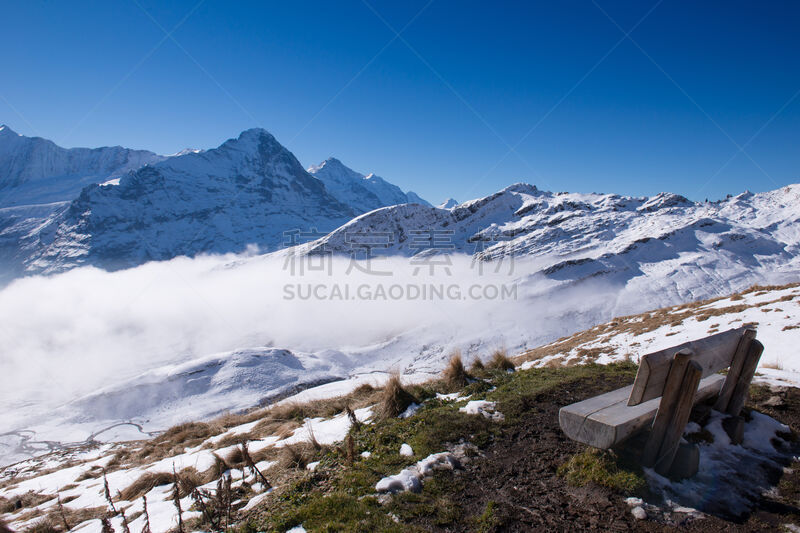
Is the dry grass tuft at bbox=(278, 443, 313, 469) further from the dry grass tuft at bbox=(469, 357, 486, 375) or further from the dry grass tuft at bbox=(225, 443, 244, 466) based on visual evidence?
the dry grass tuft at bbox=(469, 357, 486, 375)

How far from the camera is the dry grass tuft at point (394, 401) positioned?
7129 millimetres

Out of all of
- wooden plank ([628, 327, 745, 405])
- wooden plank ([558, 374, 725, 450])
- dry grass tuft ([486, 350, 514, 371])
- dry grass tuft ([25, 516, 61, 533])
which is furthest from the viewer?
dry grass tuft ([486, 350, 514, 371])

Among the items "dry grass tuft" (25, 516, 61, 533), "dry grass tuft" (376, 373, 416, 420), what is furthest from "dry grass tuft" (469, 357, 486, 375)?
"dry grass tuft" (25, 516, 61, 533)

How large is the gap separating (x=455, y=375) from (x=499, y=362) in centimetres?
205

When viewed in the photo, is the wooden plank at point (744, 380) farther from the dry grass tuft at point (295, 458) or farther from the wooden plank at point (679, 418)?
the dry grass tuft at point (295, 458)

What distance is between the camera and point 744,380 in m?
4.91

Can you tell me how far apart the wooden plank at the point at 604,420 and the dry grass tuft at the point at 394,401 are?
3.66 metres

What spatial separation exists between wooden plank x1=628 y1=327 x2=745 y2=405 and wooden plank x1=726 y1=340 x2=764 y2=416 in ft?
1.98

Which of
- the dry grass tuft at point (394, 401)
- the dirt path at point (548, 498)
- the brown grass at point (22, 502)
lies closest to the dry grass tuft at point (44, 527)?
the brown grass at point (22, 502)

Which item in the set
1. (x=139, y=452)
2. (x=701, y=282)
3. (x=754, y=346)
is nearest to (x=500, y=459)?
(x=754, y=346)

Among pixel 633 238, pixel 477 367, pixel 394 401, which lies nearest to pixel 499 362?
pixel 477 367

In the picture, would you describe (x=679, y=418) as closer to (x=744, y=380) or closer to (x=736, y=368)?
(x=736, y=368)

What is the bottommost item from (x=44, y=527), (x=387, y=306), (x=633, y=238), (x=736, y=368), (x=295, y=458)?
(x=387, y=306)

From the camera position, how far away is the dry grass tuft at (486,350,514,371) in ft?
33.4
